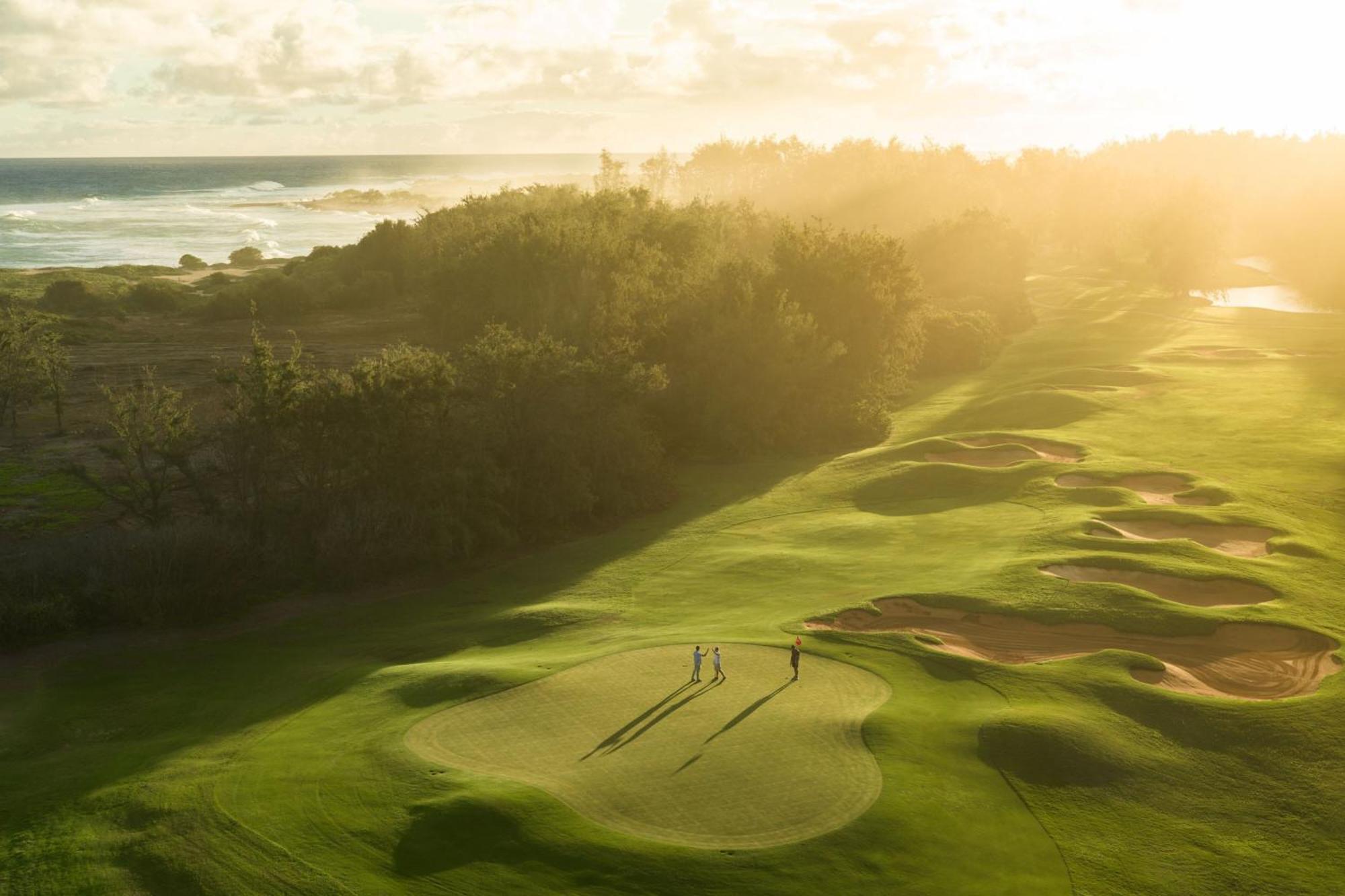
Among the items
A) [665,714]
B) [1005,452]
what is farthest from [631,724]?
[1005,452]

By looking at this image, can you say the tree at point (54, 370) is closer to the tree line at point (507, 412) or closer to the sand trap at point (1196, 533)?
the tree line at point (507, 412)

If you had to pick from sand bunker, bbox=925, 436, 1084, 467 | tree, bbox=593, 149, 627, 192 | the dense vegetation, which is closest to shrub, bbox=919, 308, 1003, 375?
the dense vegetation

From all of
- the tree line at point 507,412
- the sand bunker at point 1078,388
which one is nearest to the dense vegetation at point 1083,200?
the sand bunker at point 1078,388

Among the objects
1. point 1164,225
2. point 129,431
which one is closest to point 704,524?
point 129,431

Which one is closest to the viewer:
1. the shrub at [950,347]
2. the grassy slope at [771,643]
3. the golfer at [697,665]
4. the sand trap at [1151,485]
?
the grassy slope at [771,643]

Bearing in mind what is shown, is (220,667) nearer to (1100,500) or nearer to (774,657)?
(774,657)

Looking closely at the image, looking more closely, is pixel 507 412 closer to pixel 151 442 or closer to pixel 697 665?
pixel 151 442

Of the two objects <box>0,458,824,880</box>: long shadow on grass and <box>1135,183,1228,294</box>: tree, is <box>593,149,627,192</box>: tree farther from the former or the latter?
<box>0,458,824,880</box>: long shadow on grass
